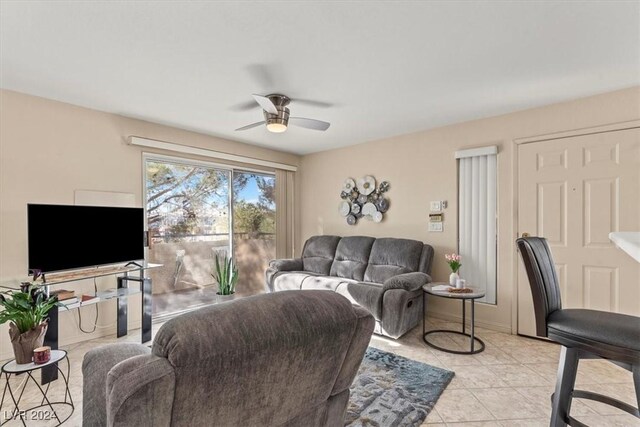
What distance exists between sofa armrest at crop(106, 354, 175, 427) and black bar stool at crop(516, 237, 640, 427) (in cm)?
151

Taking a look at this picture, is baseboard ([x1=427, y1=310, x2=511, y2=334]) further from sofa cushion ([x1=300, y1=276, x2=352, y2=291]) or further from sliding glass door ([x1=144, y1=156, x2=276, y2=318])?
sliding glass door ([x1=144, y1=156, x2=276, y2=318])

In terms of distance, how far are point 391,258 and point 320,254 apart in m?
1.14

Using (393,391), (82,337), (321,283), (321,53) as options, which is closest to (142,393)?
(393,391)

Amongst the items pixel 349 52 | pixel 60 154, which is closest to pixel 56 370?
pixel 60 154

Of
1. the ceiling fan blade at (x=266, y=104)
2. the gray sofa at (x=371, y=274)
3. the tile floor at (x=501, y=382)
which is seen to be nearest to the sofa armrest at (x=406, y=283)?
the gray sofa at (x=371, y=274)

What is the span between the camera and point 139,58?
2166 millimetres

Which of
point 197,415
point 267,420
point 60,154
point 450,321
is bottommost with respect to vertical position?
point 450,321

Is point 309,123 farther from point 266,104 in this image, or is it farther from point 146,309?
point 146,309

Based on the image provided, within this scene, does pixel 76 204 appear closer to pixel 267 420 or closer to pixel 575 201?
pixel 267 420

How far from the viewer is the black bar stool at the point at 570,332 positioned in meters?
1.18

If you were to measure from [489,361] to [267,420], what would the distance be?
8.07ft

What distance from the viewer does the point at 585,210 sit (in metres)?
2.90

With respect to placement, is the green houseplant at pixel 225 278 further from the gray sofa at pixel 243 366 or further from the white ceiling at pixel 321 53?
the gray sofa at pixel 243 366

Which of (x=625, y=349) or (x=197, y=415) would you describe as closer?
(x=197, y=415)
